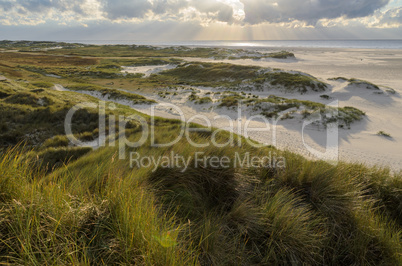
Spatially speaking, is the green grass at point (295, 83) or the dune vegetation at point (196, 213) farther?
the green grass at point (295, 83)

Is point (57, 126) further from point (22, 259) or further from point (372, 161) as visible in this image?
point (372, 161)

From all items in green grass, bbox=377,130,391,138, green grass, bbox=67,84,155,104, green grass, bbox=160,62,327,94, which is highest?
green grass, bbox=160,62,327,94

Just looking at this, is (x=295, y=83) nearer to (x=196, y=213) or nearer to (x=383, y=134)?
(x=383, y=134)

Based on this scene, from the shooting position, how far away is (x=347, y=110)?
17750 mm

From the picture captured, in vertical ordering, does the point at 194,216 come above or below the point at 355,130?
above

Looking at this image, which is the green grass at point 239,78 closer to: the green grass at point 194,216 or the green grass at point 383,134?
the green grass at point 383,134

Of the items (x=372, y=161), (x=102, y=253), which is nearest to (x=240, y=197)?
(x=102, y=253)

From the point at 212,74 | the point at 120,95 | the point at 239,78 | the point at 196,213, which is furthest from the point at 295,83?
the point at 196,213

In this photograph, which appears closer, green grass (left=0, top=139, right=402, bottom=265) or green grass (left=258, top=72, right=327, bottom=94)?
green grass (left=0, top=139, right=402, bottom=265)

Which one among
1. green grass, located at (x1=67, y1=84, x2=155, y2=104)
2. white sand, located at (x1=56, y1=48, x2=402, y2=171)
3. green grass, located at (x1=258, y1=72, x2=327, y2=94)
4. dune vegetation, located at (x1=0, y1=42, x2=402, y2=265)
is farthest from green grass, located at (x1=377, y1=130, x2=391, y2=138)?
green grass, located at (x1=67, y1=84, x2=155, y2=104)

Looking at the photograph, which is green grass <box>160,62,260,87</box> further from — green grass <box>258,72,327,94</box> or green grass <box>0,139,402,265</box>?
green grass <box>0,139,402,265</box>

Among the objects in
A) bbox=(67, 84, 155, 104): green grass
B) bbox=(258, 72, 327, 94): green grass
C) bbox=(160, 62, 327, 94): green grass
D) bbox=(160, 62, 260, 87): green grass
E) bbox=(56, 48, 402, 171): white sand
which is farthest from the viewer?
bbox=(160, 62, 260, 87): green grass

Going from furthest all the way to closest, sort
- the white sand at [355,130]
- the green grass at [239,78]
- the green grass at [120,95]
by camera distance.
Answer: the green grass at [239,78] < the green grass at [120,95] < the white sand at [355,130]

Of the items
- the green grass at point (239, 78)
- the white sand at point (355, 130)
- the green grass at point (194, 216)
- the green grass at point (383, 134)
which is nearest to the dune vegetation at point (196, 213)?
the green grass at point (194, 216)
